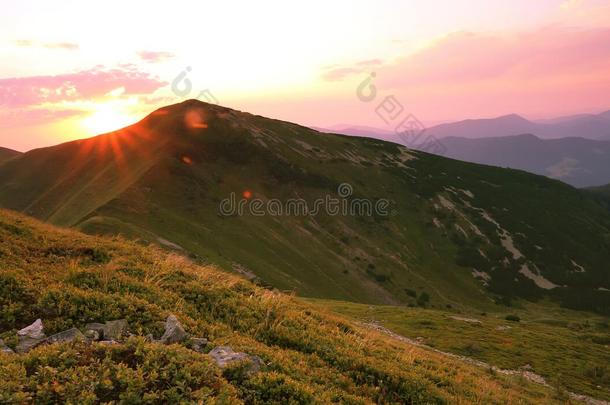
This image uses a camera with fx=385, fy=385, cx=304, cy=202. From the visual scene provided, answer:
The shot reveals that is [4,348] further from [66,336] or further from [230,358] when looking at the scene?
[230,358]

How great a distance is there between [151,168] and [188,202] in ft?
43.3

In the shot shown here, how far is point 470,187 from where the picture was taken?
137 metres

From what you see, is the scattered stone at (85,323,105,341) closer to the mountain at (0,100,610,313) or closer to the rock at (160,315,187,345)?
the rock at (160,315,187,345)

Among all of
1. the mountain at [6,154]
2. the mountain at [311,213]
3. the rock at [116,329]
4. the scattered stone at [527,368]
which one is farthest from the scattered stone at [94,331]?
the mountain at [6,154]

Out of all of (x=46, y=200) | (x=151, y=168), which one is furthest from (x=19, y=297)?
(x=46, y=200)

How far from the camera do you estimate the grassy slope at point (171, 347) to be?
25.8 feet

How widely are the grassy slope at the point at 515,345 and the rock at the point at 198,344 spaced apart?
56.2ft

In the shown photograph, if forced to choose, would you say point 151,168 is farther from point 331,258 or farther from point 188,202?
point 331,258

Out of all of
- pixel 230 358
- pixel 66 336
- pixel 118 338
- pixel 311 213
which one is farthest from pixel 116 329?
pixel 311 213

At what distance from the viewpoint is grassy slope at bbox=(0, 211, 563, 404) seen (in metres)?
7.87

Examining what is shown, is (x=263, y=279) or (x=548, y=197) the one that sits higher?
(x=548, y=197)

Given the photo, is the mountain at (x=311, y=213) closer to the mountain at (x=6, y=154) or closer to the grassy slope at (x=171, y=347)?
the mountain at (x=6, y=154)

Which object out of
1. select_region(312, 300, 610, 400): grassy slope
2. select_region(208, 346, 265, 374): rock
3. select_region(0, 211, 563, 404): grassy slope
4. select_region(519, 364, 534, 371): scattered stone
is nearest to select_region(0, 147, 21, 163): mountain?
select_region(312, 300, 610, 400): grassy slope

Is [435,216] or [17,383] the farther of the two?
[435,216]
